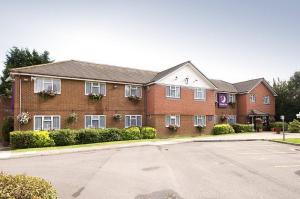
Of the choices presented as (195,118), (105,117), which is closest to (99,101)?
(105,117)

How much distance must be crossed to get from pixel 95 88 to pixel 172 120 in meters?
9.67

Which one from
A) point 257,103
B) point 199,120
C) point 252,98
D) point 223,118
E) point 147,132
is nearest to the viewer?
point 147,132

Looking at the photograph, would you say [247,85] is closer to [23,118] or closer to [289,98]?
[289,98]

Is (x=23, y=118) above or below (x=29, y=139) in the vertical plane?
above

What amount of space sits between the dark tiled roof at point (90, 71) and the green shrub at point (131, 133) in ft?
17.6

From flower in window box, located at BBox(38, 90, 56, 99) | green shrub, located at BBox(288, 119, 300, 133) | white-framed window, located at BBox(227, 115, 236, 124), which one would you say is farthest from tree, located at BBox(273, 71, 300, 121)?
flower in window box, located at BBox(38, 90, 56, 99)

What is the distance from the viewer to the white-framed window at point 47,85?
24.3m

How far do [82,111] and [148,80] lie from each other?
9243 millimetres

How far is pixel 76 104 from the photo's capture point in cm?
2634

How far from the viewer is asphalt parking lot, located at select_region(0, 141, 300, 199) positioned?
8781 millimetres

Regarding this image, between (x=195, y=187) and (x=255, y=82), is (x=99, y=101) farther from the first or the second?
(x=255, y=82)

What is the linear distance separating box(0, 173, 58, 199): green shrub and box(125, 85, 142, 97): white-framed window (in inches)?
943

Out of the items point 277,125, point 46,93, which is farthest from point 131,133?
point 277,125

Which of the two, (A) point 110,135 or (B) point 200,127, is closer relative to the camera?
(A) point 110,135
